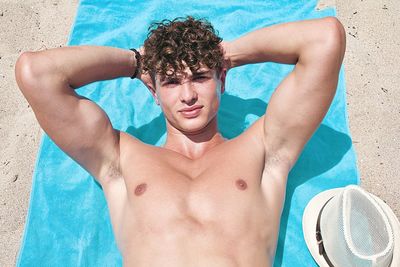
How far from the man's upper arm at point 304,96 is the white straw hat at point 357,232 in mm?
425

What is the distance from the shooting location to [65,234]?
274cm

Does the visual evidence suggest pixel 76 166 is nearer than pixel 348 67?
Yes

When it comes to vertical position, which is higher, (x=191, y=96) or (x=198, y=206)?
(x=191, y=96)

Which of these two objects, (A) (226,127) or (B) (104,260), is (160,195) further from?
(A) (226,127)

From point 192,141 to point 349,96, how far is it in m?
1.57

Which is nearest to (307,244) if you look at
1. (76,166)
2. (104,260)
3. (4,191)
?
(104,260)

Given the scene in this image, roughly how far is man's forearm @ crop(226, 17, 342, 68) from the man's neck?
491mm

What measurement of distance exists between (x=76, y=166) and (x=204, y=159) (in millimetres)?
1127

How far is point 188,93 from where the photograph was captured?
2.29 meters

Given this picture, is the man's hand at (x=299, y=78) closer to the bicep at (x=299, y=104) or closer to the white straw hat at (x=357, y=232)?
the bicep at (x=299, y=104)

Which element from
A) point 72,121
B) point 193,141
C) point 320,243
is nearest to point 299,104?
point 193,141

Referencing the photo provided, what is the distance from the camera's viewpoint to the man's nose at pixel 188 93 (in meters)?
2.29

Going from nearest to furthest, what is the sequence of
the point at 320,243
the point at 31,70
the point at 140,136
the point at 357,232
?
1. the point at 31,70
2. the point at 357,232
3. the point at 320,243
4. the point at 140,136

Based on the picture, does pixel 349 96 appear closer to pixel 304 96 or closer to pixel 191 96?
pixel 304 96
